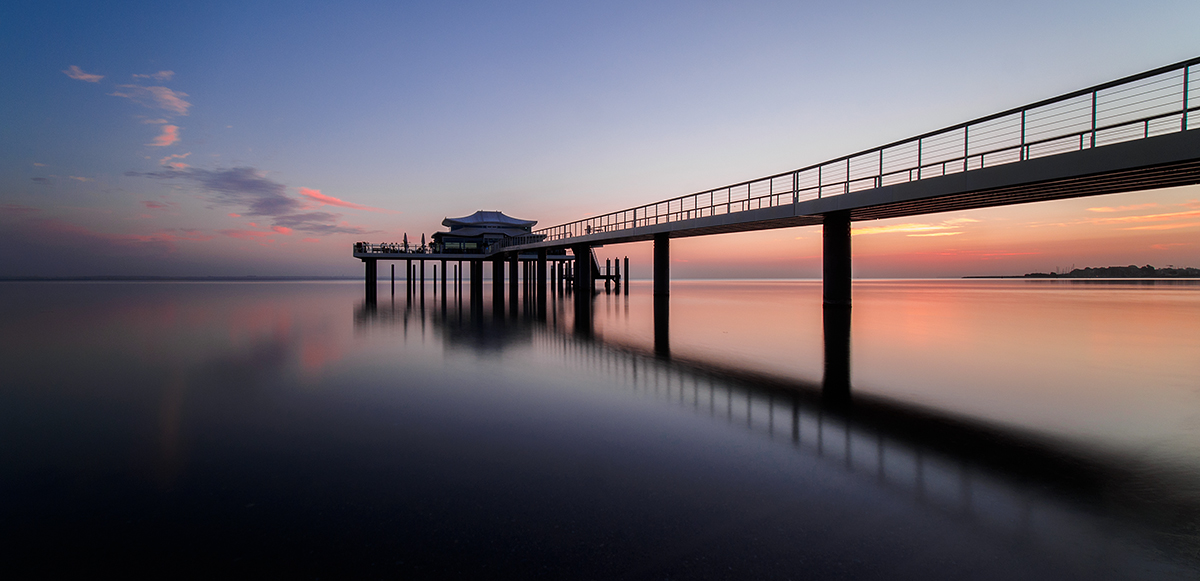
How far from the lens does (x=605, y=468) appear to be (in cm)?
402

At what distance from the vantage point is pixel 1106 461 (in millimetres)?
4238

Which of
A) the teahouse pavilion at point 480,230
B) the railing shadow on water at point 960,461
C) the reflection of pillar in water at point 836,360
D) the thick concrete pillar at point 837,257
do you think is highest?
the teahouse pavilion at point 480,230

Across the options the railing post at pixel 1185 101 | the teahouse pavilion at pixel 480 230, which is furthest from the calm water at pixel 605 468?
the teahouse pavilion at pixel 480 230

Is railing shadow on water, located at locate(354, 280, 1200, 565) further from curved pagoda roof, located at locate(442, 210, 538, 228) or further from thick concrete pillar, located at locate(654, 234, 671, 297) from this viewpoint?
curved pagoda roof, located at locate(442, 210, 538, 228)

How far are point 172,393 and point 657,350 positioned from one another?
27.2 ft

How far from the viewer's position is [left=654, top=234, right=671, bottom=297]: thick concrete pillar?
2840cm

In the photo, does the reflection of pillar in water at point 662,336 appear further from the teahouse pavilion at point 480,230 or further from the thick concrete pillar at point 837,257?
the teahouse pavilion at point 480,230

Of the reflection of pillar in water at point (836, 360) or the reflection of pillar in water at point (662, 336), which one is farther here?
the reflection of pillar in water at point (662, 336)

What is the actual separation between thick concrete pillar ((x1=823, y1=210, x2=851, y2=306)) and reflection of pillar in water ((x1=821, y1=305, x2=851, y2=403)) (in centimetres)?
246

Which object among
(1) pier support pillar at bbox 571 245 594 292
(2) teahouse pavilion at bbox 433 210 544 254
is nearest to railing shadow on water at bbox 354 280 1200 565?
(1) pier support pillar at bbox 571 245 594 292

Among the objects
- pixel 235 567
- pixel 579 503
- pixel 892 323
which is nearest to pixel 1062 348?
pixel 892 323

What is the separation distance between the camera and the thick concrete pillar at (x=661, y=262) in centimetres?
2840

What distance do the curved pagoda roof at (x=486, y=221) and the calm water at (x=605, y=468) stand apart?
5389 cm

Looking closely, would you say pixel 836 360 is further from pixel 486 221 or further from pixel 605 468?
pixel 486 221
